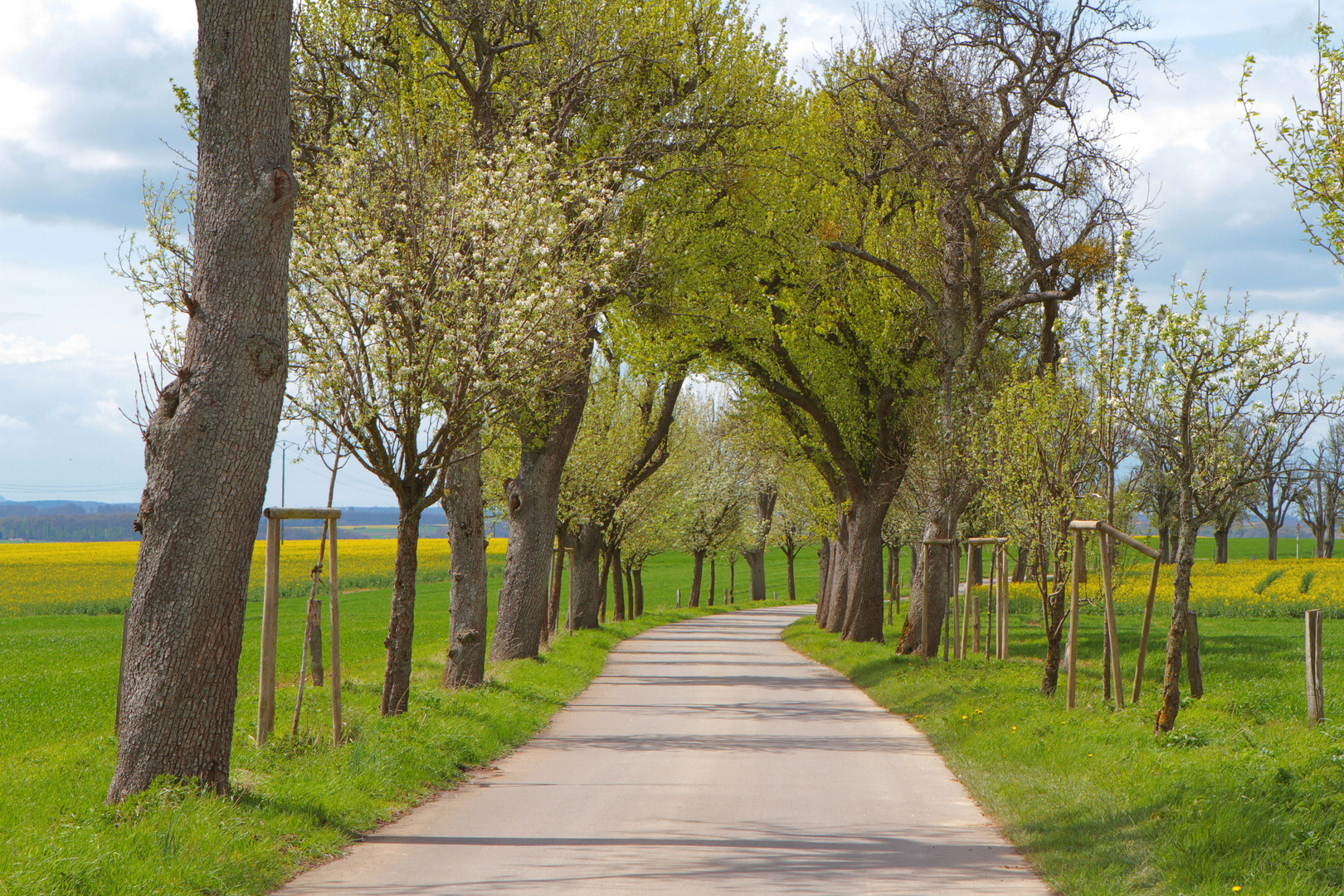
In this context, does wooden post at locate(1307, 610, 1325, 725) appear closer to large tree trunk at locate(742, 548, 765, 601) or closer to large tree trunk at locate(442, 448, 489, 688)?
large tree trunk at locate(442, 448, 489, 688)

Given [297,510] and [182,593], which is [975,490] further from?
[182,593]

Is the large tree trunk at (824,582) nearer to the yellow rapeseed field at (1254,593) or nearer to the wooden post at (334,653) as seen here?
the yellow rapeseed field at (1254,593)

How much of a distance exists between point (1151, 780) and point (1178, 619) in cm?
207

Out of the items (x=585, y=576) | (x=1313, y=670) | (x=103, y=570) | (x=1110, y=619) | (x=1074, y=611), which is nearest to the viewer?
(x=1313, y=670)

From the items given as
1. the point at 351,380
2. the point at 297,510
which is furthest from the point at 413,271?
the point at 297,510

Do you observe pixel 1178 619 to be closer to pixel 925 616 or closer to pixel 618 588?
pixel 925 616

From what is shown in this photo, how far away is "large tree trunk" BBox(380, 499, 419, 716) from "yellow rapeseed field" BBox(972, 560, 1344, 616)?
2908cm

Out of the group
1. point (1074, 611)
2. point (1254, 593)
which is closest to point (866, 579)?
point (1074, 611)

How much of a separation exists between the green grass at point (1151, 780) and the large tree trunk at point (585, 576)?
16.8 metres

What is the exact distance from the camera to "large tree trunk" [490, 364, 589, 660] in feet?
67.2

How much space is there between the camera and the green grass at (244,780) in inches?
253

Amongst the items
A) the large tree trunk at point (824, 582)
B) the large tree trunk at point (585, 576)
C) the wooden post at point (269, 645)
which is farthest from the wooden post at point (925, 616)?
the large tree trunk at point (824, 582)

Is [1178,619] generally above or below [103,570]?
above

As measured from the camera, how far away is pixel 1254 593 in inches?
1774
